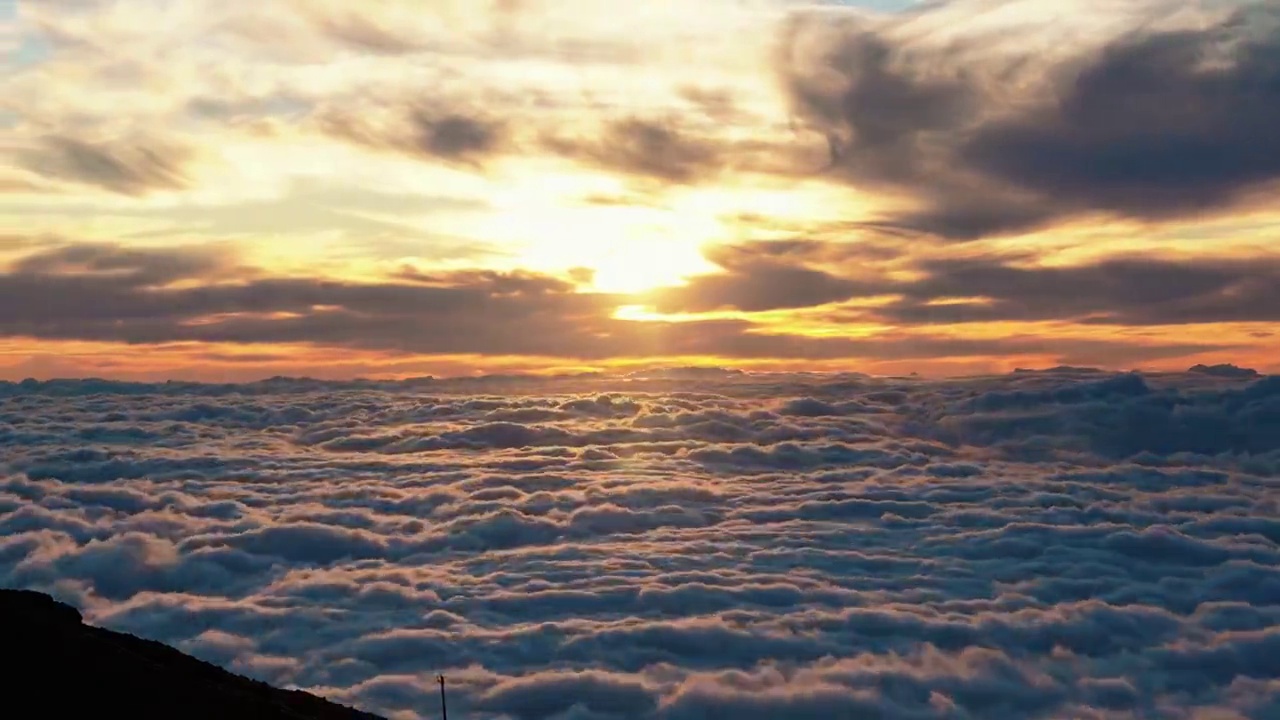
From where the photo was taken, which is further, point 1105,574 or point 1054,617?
point 1105,574

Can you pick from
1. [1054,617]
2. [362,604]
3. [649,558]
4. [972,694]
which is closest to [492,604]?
[362,604]

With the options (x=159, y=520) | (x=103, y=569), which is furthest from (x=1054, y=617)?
(x=159, y=520)

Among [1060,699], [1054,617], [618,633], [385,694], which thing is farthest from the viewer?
[1054,617]

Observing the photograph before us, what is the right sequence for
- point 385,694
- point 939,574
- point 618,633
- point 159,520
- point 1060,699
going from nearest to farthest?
point 385,694
point 1060,699
point 618,633
point 939,574
point 159,520

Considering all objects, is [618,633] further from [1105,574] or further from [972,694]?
[1105,574]

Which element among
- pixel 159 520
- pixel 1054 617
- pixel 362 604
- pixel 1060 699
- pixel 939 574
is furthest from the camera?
pixel 159 520

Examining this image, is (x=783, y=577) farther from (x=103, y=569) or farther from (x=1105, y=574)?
(x=103, y=569)
